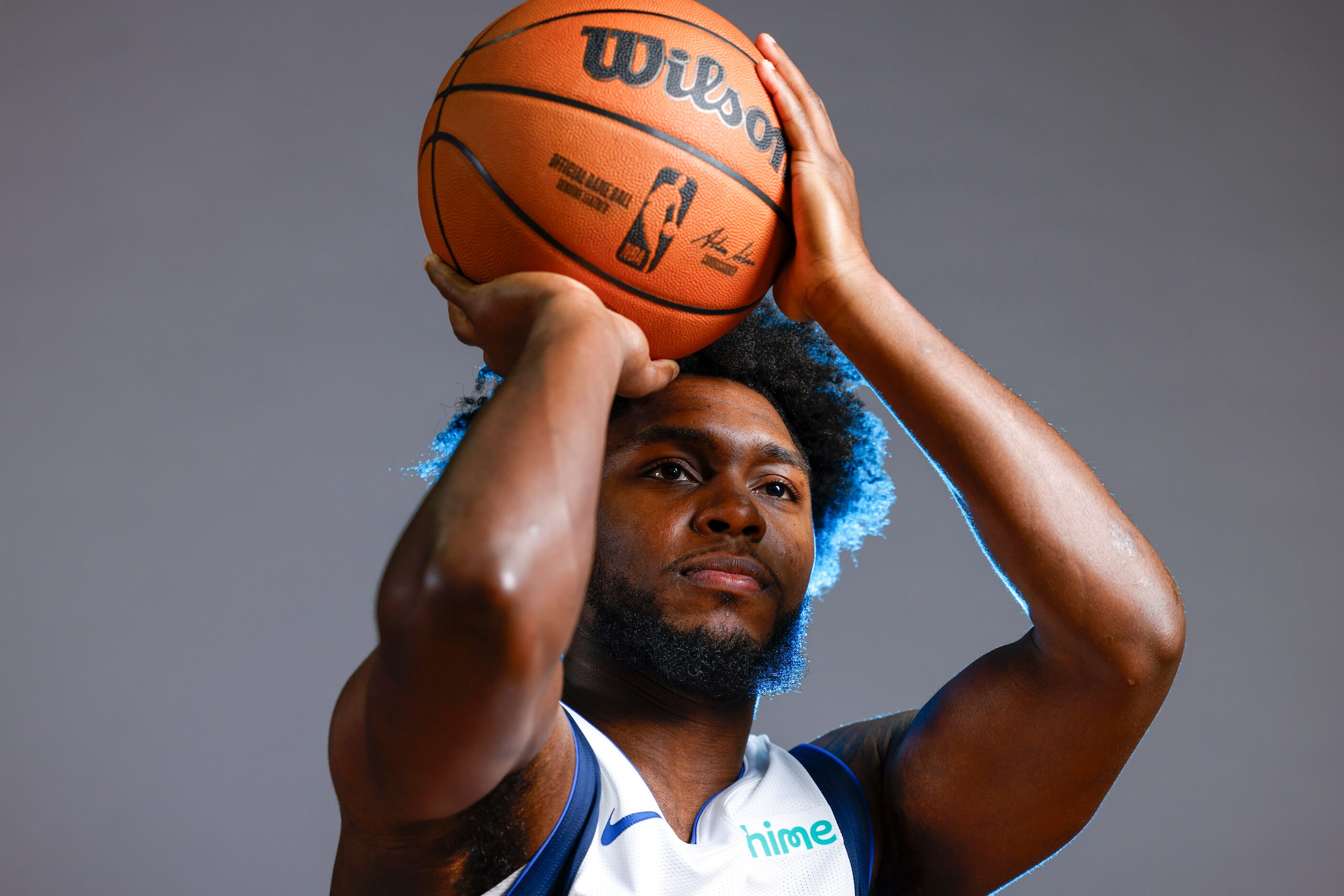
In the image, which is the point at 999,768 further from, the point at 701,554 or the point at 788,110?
the point at 788,110

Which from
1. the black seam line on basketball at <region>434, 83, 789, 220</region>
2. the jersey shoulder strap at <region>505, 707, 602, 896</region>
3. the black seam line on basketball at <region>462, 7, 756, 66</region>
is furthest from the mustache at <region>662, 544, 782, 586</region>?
the black seam line on basketball at <region>462, 7, 756, 66</region>

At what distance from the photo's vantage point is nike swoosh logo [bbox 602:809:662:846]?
1.26m

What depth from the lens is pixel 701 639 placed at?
55.5 inches

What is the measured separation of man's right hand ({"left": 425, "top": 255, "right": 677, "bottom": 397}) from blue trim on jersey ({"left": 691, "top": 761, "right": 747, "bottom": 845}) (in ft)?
1.85

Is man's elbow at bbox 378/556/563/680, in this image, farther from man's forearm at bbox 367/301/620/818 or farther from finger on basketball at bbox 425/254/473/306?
finger on basketball at bbox 425/254/473/306

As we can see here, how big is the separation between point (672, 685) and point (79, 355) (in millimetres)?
2132

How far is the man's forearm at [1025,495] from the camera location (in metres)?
1.27

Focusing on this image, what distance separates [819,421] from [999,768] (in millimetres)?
740

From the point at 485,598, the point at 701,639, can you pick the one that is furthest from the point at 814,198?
the point at 485,598

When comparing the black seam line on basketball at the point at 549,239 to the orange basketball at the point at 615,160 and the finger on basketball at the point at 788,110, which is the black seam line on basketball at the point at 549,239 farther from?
the finger on basketball at the point at 788,110

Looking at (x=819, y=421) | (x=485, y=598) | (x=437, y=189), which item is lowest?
(x=819, y=421)

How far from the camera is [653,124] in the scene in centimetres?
120

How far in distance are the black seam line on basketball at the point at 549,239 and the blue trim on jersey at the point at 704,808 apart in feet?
2.11

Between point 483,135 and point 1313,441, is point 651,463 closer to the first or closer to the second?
point 483,135
